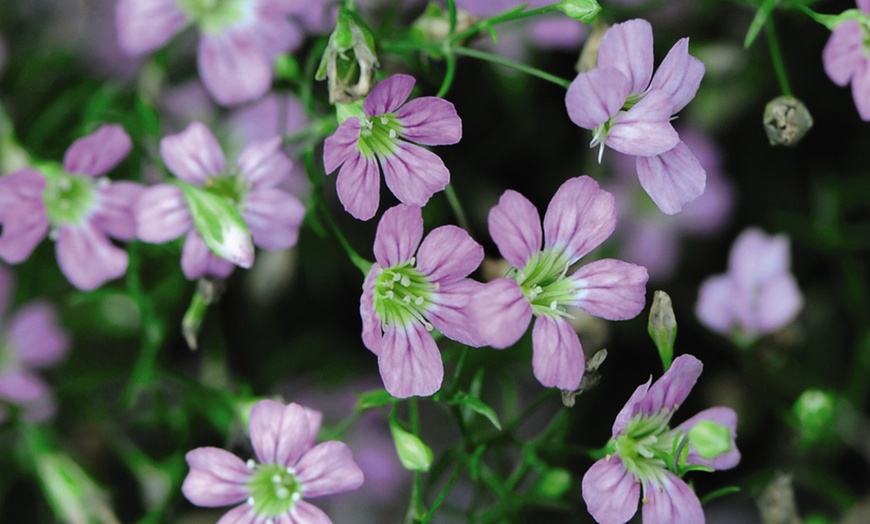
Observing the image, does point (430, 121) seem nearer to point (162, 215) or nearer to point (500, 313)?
point (500, 313)

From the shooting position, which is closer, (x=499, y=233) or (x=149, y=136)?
(x=499, y=233)

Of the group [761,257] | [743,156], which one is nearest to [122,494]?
[761,257]

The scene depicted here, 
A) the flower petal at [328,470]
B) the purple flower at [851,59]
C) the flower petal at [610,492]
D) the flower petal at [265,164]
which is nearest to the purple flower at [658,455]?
the flower petal at [610,492]

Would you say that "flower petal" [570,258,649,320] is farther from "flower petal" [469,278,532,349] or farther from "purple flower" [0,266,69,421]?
"purple flower" [0,266,69,421]

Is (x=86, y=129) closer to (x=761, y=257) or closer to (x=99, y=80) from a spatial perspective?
(x=99, y=80)

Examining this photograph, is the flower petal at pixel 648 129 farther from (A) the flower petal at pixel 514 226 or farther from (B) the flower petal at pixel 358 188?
(B) the flower petal at pixel 358 188

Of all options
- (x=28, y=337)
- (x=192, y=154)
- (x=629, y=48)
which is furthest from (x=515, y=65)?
(x=28, y=337)

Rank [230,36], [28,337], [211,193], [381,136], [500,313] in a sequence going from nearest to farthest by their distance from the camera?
[500,313] → [381,136] → [211,193] → [230,36] → [28,337]
